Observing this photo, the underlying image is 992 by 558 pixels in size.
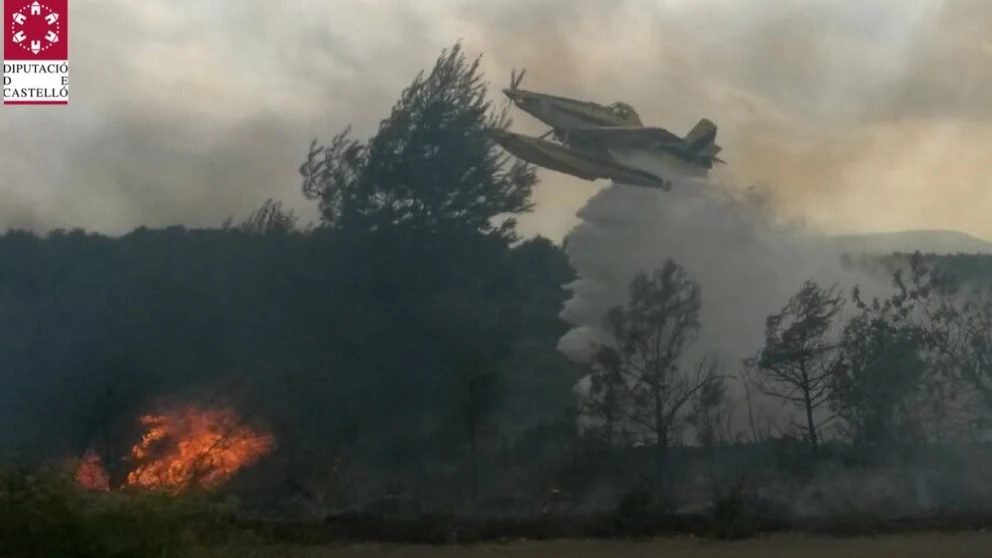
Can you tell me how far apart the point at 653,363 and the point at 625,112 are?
8.78m

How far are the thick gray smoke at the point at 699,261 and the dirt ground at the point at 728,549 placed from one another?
8406 mm

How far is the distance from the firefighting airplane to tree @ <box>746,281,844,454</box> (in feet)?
21.0

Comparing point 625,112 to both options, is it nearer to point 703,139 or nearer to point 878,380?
point 703,139

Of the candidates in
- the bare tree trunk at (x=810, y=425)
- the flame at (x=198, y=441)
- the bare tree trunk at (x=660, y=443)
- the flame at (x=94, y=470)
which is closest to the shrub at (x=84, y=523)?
the flame at (x=94, y=470)

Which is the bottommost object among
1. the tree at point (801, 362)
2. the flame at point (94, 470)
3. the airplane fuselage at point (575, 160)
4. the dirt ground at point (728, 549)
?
the dirt ground at point (728, 549)

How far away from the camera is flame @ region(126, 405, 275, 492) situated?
28922 mm

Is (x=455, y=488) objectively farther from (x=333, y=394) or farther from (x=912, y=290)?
(x=912, y=290)

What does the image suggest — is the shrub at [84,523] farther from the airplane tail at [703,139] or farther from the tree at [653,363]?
the airplane tail at [703,139]

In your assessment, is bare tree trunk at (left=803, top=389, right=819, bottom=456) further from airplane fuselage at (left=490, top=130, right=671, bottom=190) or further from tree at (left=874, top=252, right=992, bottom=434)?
airplane fuselage at (left=490, top=130, right=671, bottom=190)

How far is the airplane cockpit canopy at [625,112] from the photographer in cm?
3703

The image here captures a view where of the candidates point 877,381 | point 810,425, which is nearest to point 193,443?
point 810,425

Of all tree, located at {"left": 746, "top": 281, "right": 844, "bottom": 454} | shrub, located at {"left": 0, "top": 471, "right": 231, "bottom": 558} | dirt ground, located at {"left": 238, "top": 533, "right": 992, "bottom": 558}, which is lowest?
dirt ground, located at {"left": 238, "top": 533, "right": 992, "bottom": 558}

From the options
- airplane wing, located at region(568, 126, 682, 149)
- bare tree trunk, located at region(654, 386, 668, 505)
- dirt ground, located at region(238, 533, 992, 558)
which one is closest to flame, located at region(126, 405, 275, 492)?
dirt ground, located at region(238, 533, 992, 558)

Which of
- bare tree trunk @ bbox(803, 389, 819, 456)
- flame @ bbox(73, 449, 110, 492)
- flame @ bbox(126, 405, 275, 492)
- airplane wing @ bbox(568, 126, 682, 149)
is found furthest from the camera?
airplane wing @ bbox(568, 126, 682, 149)
